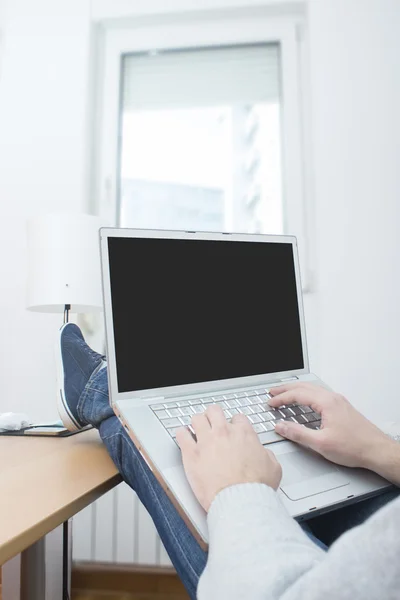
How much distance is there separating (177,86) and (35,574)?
6.27 ft

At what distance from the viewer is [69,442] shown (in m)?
0.83

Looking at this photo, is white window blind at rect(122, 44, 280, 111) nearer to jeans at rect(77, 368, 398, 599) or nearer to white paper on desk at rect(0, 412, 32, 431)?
white paper on desk at rect(0, 412, 32, 431)

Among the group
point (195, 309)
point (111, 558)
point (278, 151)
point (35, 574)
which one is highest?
point (278, 151)

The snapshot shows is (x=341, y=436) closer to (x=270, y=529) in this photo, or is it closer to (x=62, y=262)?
(x=270, y=529)

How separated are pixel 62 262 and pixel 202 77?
118cm

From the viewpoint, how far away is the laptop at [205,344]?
1.78 feet

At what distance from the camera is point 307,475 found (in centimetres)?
55

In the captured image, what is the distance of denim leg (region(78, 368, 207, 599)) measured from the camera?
19.0 inches

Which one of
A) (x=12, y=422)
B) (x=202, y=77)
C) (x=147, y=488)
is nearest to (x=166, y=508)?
(x=147, y=488)

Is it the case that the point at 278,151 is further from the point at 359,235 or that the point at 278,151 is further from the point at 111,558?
the point at 111,558

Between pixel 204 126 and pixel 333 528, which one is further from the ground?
pixel 204 126

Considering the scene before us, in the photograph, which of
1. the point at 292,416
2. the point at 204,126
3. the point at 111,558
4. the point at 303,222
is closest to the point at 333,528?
the point at 292,416

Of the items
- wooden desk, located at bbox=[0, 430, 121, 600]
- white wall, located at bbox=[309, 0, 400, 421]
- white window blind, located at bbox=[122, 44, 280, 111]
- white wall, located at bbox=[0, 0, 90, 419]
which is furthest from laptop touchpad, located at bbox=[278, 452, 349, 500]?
white window blind, located at bbox=[122, 44, 280, 111]

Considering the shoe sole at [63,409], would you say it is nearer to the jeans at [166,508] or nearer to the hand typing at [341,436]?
the jeans at [166,508]
